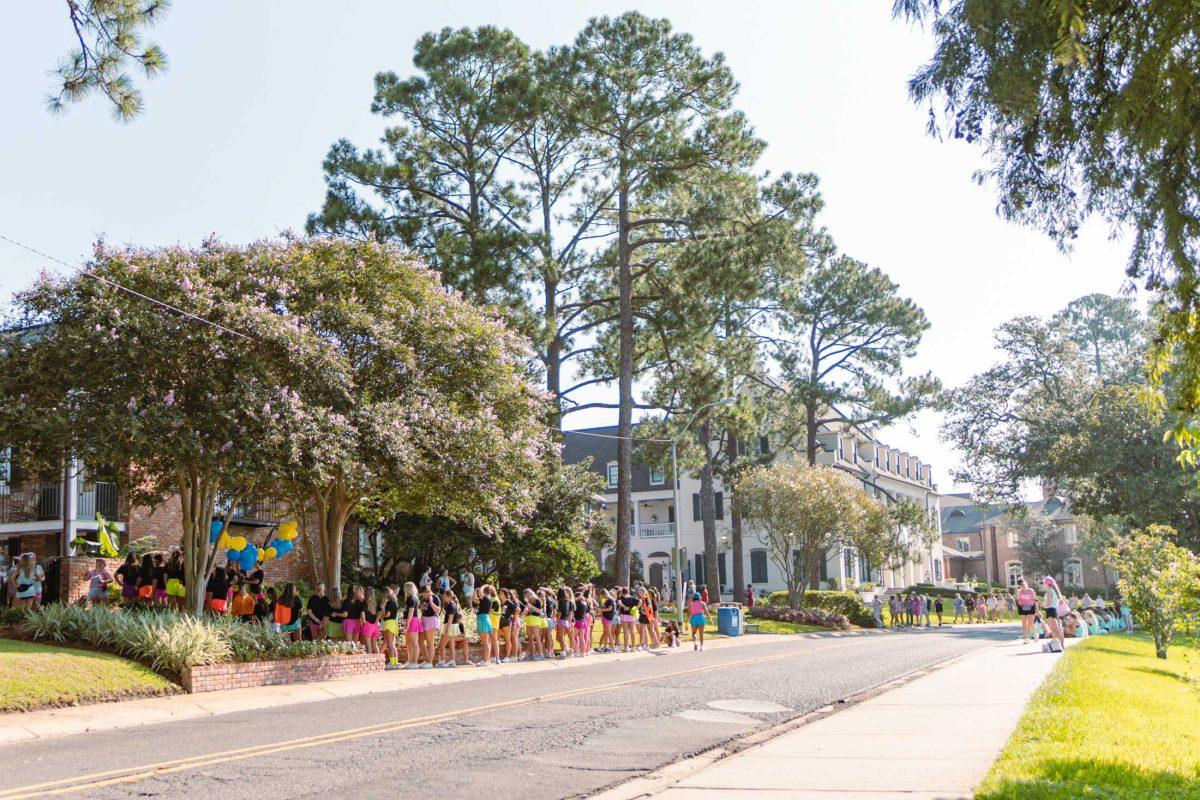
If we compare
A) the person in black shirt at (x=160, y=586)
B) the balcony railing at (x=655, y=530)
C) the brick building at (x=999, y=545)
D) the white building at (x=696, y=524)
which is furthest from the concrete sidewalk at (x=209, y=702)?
the brick building at (x=999, y=545)

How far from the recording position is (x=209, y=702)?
1377 cm

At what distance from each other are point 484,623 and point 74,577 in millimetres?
9445

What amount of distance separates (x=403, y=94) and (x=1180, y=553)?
81.4 feet

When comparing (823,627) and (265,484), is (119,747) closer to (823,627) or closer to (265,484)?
(265,484)

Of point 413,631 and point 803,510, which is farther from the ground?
point 803,510

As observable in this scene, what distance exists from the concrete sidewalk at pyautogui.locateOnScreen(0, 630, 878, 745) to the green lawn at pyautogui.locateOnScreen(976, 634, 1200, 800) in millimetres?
9141

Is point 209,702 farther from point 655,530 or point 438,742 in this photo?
point 655,530

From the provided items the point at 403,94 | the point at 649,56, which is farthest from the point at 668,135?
the point at 403,94

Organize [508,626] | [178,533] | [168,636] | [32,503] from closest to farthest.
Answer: [168,636]
[508,626]
[32,503]
[178,533]

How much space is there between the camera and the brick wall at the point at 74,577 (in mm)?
22562

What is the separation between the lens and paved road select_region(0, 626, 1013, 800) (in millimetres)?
8062

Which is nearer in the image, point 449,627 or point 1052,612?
point 449,627

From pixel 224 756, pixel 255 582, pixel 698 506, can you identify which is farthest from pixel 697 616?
pixel 698 506

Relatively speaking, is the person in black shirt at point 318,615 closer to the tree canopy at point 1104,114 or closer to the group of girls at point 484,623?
the group of girls at point 484,623
